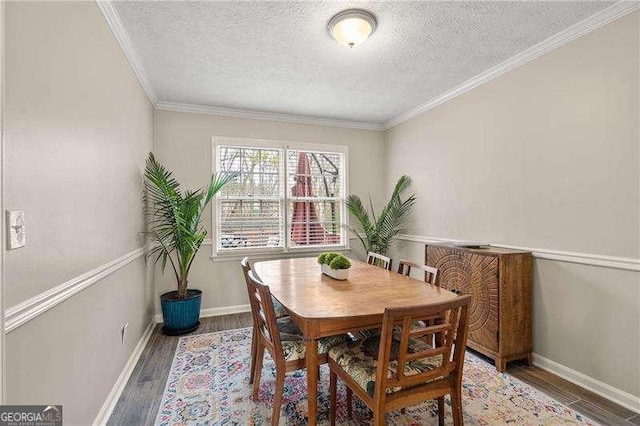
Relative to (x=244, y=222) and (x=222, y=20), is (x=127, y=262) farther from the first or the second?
(x=222, y=20)

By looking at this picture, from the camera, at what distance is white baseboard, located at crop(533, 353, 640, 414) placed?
197 cm

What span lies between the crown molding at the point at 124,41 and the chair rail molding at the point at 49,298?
1.58m

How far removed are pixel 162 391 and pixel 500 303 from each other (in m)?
2.64

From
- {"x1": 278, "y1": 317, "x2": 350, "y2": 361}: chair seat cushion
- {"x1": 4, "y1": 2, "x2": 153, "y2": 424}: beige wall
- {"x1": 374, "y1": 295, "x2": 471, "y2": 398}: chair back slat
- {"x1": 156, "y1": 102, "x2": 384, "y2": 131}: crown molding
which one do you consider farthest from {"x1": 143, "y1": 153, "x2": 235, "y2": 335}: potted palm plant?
{"x1": 374, "y1": 295, "x2": 471, "y2": 398}: chair back slat

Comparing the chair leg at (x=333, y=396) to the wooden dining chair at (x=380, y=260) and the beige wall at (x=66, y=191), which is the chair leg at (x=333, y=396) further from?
the beige wall at (x=66, y=191)

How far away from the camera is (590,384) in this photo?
2180 mm

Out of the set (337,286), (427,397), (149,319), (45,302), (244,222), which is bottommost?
(149,319)

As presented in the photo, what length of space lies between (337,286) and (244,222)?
7.48 feet

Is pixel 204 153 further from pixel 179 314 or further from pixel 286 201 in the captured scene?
pixel 179 314

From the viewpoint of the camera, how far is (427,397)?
1479 millimetres

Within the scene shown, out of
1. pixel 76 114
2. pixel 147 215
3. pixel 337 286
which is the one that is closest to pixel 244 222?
pixel 147 215

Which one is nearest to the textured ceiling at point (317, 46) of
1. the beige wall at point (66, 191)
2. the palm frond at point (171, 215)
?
the beige wall at point (66, 191)

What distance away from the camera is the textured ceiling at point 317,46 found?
2.01 meters

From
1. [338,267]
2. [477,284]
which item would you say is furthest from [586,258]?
[338,267]
